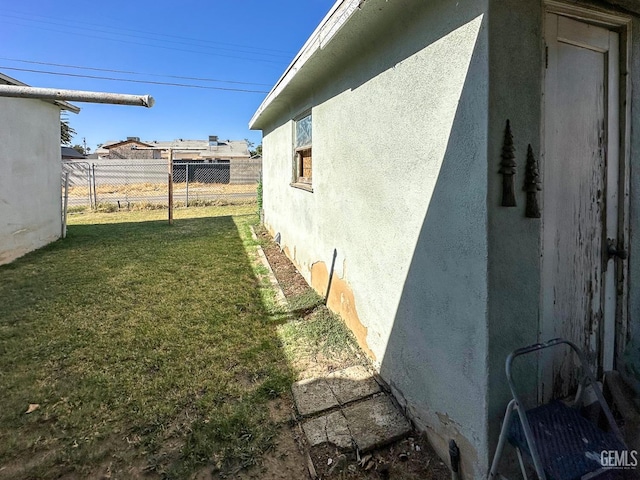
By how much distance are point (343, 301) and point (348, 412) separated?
131 centimetres

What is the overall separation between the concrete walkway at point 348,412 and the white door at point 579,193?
957 mm

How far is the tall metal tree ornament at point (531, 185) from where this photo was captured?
65.9 inches

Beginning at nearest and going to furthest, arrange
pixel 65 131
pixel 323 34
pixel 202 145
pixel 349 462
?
1. pixel 349 462
2. pixel 323 34
3. pixel 65 131
4. pixel 202 145

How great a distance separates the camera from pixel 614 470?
5.00 ft

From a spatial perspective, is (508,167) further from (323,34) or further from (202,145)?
(202,145)

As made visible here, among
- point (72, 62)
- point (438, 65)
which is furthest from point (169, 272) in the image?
point (72, 62)

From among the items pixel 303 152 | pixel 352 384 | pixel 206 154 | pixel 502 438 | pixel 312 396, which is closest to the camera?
pixel 502 438

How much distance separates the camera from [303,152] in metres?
5.62

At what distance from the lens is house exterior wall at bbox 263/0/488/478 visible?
5.61 feet

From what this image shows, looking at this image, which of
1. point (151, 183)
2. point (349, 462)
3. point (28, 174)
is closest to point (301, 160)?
point (349, 462)

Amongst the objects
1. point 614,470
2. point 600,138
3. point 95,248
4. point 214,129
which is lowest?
point 614,470

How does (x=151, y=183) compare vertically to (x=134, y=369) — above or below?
above

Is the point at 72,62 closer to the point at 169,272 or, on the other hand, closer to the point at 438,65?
the point at 169,272

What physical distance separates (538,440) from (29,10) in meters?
24.7
